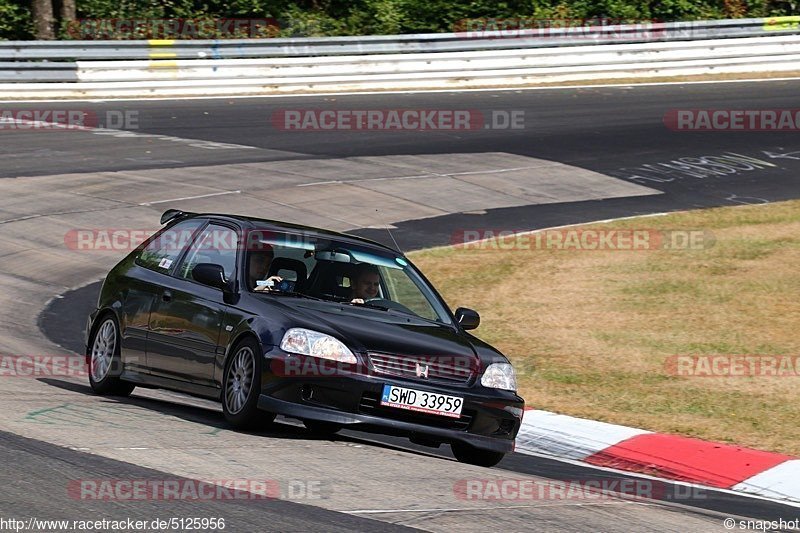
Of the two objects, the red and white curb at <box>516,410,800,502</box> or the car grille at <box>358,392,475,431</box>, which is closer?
the car grille at <box>358,392,475,431</box>

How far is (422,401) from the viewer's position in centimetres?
827

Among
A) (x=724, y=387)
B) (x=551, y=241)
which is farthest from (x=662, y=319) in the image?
(x=551, y=241)

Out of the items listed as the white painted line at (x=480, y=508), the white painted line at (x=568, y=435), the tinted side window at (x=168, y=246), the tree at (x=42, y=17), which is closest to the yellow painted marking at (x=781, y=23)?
the tree at (x=42, y=17)

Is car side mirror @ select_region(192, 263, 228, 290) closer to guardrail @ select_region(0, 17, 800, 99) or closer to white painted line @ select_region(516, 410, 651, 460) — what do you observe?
white painted line @ select_region(516, 410, 651, 460)

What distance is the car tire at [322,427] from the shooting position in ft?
26.8

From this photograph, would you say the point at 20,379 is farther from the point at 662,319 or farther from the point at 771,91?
the point at 771,91

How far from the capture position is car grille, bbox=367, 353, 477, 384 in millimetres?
8242

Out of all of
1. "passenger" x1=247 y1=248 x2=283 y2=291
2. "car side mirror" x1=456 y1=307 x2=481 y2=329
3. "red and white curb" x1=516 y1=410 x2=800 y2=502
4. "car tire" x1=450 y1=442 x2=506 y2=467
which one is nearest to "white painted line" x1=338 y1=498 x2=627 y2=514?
"car tire" x1=450 y1=442 x2=506 y2=467

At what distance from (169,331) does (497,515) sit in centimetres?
361

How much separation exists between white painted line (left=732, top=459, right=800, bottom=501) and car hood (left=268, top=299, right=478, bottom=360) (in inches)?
83.4

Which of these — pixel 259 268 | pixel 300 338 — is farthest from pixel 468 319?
pixel 300 338

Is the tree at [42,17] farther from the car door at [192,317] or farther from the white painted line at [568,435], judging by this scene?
the white painted line at [568,435]

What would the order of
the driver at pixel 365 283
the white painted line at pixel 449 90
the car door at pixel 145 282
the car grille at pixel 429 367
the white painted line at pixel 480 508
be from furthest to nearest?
1. the white painted line at pixel 449 90
2. the car door at pixel 145 282
3. the driver at pixel 365 283
4. the car grille at pixel 429 367
5. the white painted line at pixel 480 508

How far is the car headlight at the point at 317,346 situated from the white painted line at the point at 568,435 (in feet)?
7.96
